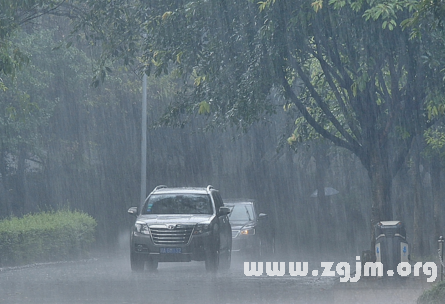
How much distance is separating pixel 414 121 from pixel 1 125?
17.1 metres

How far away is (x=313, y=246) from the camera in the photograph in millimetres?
33875

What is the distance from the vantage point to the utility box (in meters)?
16.8

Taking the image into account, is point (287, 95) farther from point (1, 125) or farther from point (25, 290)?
point (1, 125)

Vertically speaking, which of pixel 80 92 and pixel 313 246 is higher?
pixel 80 92

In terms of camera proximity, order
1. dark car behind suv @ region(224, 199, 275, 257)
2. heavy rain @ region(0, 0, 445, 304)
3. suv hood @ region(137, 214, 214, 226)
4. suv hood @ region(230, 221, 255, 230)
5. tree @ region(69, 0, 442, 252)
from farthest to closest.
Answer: suv hood @ region(230, 221, 255, 230), dark car behind suv @ region(224, 199, 275, 257), suv hood @ region(137, 214, 214, 226), tree @ region(69, 0, 442, 252), heavy rain @ region(0, 0, 445, 304)

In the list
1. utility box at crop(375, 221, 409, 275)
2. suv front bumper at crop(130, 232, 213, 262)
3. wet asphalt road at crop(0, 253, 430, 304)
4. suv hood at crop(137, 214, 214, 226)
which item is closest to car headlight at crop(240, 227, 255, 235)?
wet asphalt road at crop(0, 253, 430, 304)

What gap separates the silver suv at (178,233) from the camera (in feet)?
61.7

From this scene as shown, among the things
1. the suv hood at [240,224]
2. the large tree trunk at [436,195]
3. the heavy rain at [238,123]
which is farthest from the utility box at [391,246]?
the large tree trunk at [436,195]

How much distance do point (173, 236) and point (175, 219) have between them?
489 millimetres

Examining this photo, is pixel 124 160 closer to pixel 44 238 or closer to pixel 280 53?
pixel 44 238

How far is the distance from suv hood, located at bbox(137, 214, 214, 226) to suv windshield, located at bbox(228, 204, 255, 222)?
5.54 m

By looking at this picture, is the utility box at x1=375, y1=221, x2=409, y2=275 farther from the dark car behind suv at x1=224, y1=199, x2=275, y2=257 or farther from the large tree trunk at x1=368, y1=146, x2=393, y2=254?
the dark car behind suv at x1=224, y1=199, x2=275, y2=257

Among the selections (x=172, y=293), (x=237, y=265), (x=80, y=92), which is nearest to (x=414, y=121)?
(x=237, y=265)

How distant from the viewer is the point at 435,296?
1177 centimetres
